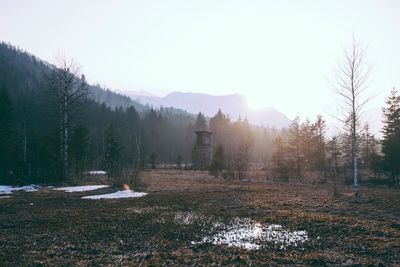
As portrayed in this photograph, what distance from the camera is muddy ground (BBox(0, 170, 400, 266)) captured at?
851 centimetres

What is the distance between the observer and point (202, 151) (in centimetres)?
7312

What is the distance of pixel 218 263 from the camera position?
8.12 meters

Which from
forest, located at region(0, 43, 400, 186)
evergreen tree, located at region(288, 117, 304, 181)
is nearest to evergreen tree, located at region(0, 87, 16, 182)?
forest, located at region(0, 43, 400, 186)

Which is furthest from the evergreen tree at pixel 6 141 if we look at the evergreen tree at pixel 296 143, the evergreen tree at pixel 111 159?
the evergreen tree at pixel 296 143

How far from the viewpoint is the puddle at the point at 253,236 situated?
397 inches

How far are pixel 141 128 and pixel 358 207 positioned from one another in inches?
4020

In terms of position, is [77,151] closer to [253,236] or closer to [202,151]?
[253,236]

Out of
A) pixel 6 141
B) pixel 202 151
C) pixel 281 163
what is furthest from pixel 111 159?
pixel 202 151

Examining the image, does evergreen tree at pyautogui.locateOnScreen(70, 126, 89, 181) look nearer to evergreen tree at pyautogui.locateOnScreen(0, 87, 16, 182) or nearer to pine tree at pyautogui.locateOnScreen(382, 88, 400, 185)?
evergreen tree at pyautogui.locateOnScreen(0, 87, 16, 182)

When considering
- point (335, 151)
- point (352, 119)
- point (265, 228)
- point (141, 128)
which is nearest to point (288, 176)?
point (335, 151)

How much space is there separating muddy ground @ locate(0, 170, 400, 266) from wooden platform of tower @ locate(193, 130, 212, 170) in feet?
169

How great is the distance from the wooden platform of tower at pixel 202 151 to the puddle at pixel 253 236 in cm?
5768

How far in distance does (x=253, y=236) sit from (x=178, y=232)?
2.65m

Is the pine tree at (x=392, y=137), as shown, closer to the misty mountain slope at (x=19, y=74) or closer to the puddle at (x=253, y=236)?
the puddle at (x=253, y=236)
